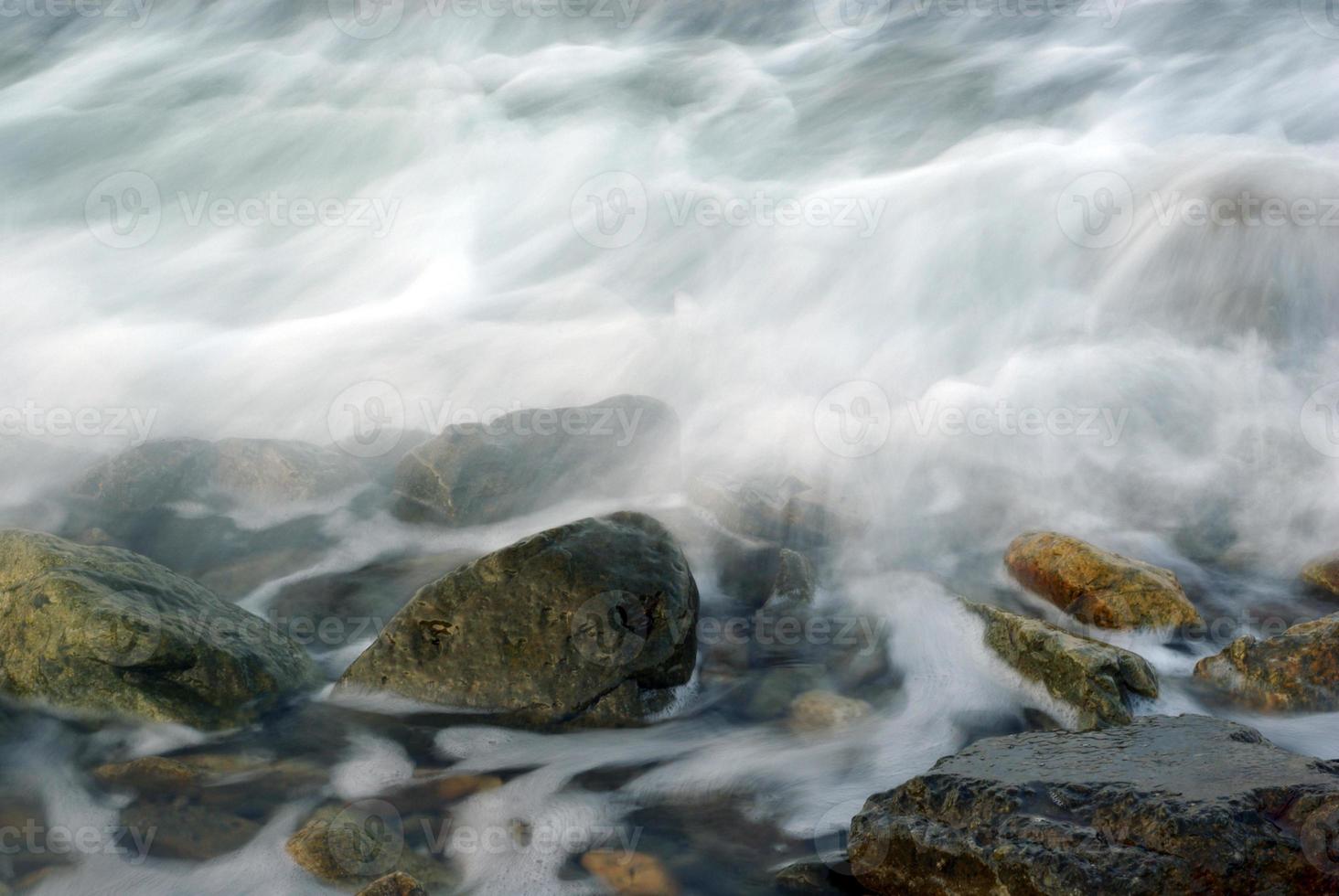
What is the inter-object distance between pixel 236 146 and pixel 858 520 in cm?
821

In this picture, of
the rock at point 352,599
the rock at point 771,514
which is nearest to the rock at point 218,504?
the rock at point 352,599

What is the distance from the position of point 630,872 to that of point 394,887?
769mm

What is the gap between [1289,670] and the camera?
4117 millimetres

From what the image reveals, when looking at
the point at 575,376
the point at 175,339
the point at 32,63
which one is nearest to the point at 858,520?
the point at 575,376

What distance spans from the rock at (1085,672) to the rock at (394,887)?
7.98 feet

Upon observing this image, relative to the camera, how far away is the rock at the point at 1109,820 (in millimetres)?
2639

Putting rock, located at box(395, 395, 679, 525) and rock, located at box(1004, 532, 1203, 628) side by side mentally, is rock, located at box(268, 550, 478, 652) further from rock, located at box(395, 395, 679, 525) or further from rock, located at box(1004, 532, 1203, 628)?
rock, located at box(1004, 532, 1203, 628)

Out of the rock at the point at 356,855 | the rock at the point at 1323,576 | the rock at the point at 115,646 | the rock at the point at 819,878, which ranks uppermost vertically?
the rock at the point at 115,646

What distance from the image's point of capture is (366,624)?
5.10 metres

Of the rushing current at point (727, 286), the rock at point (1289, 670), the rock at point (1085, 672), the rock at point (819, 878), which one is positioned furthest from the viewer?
the rushing current at point (727, 286)

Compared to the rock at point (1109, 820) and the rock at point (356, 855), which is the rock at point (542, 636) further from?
the rock at point (1109, 820)

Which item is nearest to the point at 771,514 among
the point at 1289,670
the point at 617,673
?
the point at 617,673

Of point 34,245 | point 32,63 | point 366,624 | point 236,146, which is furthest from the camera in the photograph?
point 32,63

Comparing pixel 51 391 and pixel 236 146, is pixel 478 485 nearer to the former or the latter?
pixel 51 391
